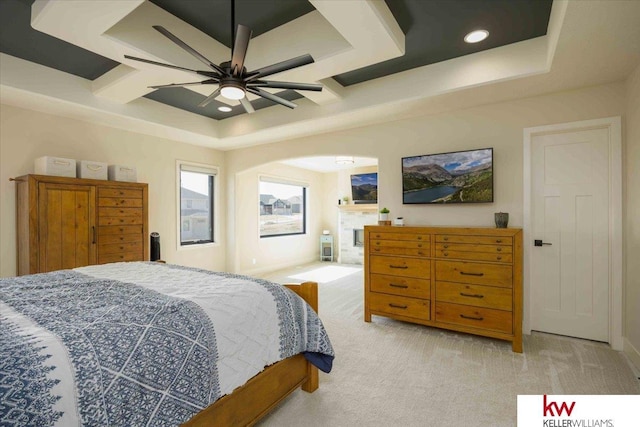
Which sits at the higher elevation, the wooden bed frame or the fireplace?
the fireplace

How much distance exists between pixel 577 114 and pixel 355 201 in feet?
17.3

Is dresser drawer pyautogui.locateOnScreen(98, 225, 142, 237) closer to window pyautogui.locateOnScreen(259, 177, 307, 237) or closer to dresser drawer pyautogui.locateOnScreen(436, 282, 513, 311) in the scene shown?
window pyautogui.locateOnScreen(259, 177, 307, 237)

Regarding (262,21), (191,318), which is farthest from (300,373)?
(262,21)

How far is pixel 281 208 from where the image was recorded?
7.59 meters

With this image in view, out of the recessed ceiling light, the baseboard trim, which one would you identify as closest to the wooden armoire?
the recessed ceiling light

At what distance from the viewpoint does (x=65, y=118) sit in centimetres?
397

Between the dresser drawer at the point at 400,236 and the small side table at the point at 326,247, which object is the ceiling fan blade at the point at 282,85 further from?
the small side table at the point at 326,247

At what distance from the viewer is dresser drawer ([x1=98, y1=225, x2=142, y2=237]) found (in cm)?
381

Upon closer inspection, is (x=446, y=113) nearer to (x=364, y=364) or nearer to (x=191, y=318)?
(x=364, y=364)

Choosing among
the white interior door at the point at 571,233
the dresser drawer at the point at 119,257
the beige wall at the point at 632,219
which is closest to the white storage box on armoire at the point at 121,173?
the dresser drawer at the point at 119,257

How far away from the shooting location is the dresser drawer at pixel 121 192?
384 centimetres

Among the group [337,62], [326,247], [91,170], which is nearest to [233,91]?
[337,62]

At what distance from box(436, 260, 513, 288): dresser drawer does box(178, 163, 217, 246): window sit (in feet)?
14.1

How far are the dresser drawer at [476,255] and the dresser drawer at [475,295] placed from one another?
0.28 m
